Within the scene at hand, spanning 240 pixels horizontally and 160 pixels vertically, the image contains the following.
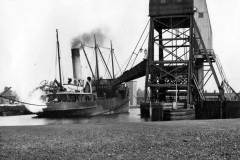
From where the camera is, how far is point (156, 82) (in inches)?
2099

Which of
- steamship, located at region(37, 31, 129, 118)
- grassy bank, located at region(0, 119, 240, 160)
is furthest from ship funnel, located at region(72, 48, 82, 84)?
grassy bank, located at region(0, 119, 240, 160)

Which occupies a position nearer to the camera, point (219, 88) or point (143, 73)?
point (219, 88)

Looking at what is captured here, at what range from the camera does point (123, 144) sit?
18297 mm

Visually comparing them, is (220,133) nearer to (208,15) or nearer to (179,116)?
(179,116)

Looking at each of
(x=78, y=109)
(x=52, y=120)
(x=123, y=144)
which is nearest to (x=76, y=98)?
(x=78, y=109)

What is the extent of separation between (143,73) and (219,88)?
12.3 m

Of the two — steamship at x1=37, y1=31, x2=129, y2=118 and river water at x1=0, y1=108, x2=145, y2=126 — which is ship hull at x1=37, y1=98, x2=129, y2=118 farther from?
river water at x1=0, y1=108, x2=145, y2=126

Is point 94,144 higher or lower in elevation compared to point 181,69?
lower

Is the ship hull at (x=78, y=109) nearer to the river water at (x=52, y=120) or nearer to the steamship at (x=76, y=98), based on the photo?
the steamship at (x=76, y=98)

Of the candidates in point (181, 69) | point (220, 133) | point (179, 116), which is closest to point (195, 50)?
point (181, 69)

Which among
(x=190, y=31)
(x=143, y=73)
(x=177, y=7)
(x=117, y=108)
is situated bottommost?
(x=117, y=108)

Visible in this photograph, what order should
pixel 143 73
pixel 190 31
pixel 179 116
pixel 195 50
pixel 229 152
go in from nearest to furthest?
1. pixel 229 152
2. pixel 179 116
3. pixel 190 31
4. pixel 195 50
5. pixel 143 73

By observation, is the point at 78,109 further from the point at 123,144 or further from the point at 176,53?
the point at 123,144

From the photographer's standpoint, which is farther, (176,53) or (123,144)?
(176,53)
